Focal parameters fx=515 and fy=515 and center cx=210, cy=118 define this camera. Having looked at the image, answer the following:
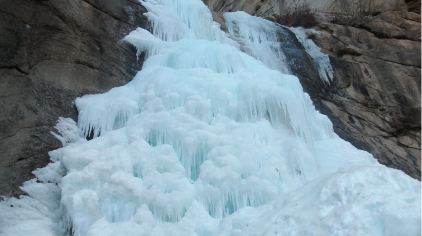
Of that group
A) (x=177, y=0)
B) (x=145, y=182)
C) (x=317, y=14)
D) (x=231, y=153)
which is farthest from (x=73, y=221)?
(x=317, y=14)

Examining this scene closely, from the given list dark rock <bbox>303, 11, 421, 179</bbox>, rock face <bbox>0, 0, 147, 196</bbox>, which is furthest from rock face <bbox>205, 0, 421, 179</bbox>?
rock face <bbox>0, 0, 147, 196</bbox>

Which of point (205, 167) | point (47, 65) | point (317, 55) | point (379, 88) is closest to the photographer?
point (205, 167)

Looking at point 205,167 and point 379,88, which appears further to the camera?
point 379,88

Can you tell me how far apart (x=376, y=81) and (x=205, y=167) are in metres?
5.85

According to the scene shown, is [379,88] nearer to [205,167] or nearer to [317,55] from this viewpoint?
[317,55]

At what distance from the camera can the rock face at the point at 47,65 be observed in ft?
17.1

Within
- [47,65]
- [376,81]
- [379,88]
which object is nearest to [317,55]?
[376,81]

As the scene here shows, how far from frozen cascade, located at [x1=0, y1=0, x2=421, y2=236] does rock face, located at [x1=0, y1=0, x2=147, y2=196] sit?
18cm

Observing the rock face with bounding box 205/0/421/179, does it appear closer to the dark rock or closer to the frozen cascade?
the dark rock

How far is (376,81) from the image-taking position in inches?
386

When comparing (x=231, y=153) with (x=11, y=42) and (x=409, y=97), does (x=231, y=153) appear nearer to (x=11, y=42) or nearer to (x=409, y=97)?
(x=11, y=42)

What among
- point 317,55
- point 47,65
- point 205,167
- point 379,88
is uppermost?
point 205,167

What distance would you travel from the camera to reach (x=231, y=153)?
521cm

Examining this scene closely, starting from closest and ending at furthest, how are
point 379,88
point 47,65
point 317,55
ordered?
point 47,65 → point 379,88 → point 317,55
